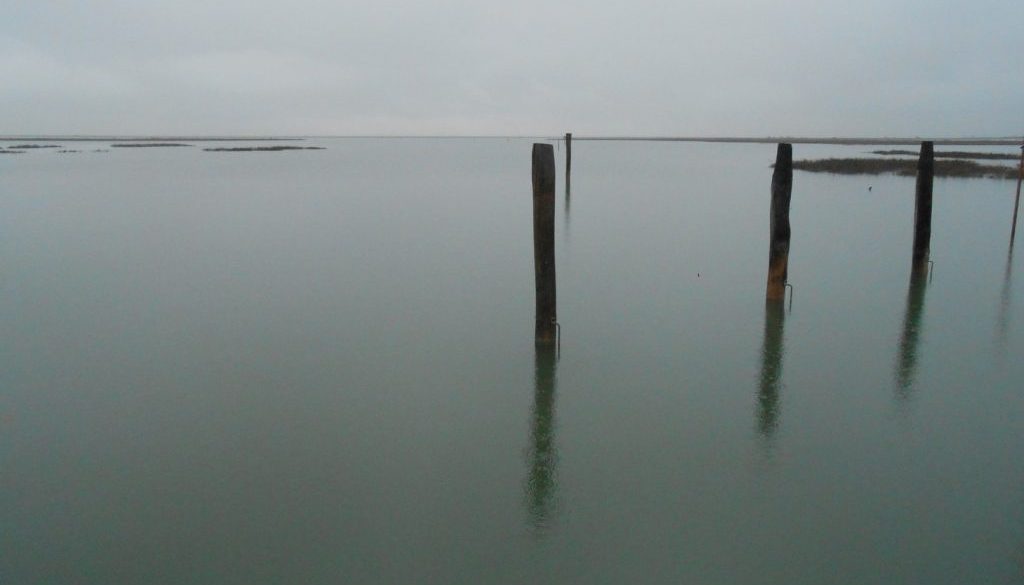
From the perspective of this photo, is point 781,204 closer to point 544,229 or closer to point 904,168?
point 544,229

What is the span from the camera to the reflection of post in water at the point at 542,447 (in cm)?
544

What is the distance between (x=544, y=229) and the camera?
25.9ft

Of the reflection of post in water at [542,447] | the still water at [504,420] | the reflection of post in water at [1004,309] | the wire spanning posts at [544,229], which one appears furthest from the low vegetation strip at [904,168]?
the reflection of post in water at [542,447]

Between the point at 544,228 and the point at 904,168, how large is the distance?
3575cm

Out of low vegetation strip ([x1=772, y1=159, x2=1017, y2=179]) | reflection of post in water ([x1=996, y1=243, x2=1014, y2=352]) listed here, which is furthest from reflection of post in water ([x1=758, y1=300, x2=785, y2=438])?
low vegetation strip ([x1=772, y1=159, x2=1017, y2=179])

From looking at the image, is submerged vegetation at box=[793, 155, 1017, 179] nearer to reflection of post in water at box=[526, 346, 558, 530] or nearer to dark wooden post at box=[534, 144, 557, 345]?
dark wooden post at box=[534, 144, 557, 345]

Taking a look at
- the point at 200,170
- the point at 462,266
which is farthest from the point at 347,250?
the point at 200,170

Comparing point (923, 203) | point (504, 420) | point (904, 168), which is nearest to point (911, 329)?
point (923, 203)

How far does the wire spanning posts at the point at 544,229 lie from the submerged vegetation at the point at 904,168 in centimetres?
3104

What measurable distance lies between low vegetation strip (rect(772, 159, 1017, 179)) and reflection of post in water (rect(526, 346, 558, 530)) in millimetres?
31320

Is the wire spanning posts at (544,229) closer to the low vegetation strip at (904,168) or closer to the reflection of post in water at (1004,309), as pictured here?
the reflection of post in water at (1004,309)

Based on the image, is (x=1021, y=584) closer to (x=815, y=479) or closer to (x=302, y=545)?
(x=815, y=479)

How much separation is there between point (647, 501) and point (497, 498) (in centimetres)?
107

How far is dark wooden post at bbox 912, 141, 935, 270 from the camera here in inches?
429
